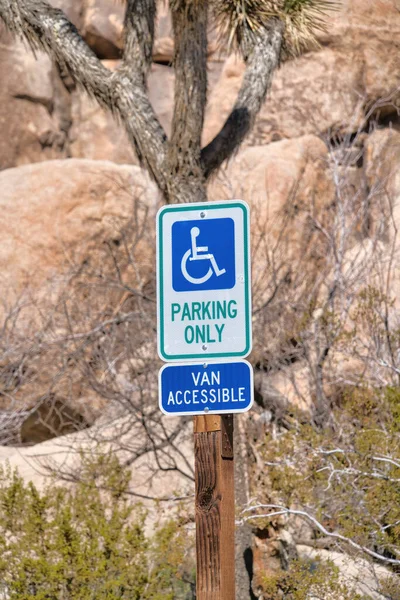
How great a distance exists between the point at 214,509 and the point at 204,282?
0.72 meters

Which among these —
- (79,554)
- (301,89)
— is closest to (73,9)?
(301,89)

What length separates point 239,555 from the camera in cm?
812

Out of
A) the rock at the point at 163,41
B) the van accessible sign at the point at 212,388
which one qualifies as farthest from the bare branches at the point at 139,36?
the rock at the point at 163,41

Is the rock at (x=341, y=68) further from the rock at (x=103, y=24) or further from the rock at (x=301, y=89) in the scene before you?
the rock at (x=103, y=24)

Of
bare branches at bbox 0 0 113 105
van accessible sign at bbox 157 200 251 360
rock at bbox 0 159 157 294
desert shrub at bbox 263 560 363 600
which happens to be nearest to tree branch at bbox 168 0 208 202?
bare branches at bbox 0 0 113 105

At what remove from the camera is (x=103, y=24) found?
18.1 meters

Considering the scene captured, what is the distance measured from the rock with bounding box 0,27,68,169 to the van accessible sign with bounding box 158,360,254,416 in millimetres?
14645

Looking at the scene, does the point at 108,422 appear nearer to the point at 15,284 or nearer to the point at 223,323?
the point at 15,284

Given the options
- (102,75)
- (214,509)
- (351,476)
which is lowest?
(214,509)

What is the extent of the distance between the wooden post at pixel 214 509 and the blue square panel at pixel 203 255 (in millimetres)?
433

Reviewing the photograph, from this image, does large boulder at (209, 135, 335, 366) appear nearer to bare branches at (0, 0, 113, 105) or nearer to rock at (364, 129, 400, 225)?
rock at (364, 129, 400, 225)

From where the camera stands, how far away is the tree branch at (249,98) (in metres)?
7.97

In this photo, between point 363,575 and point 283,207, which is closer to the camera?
point 363,575

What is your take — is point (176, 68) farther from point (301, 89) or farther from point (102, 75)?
point (301, 89)
